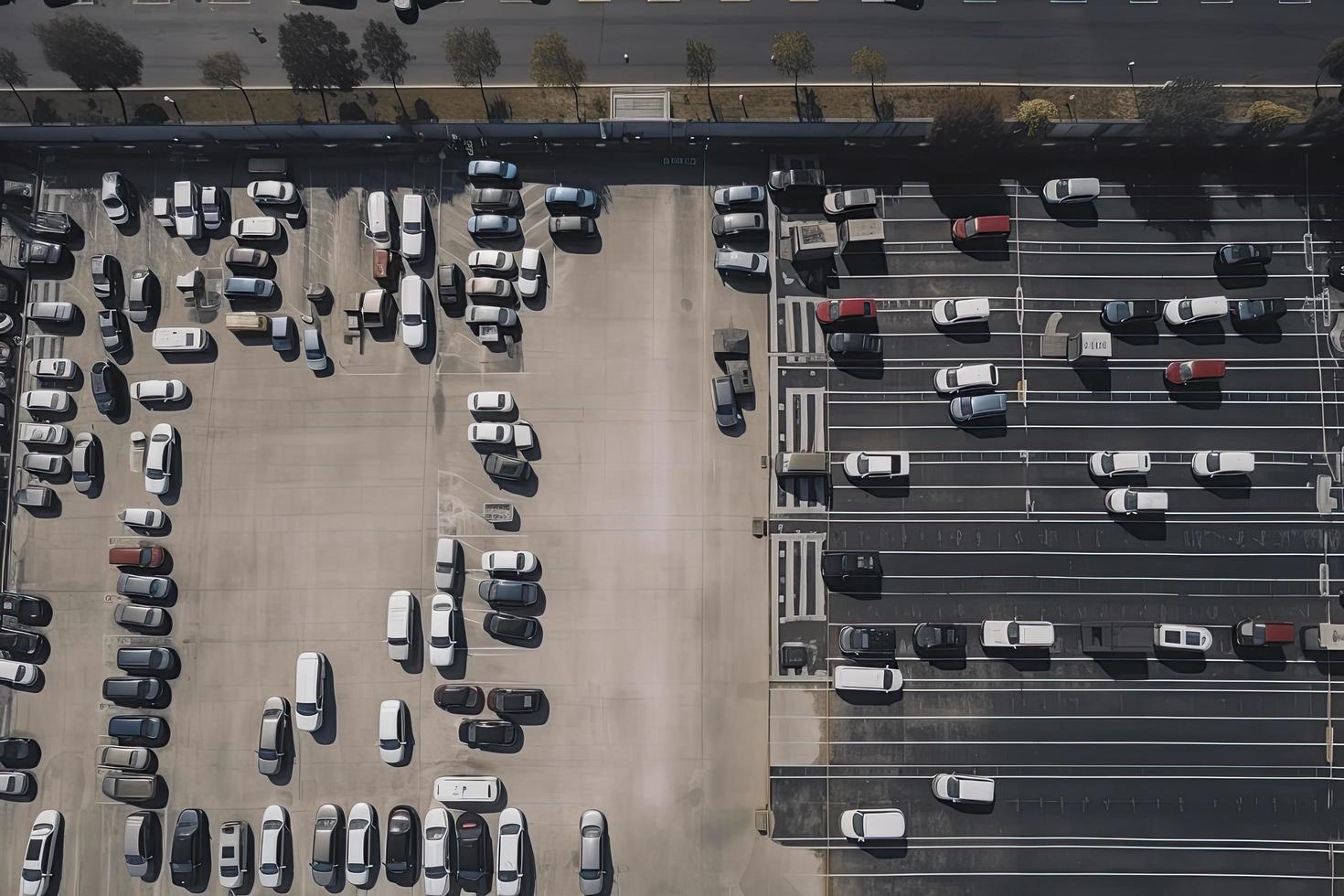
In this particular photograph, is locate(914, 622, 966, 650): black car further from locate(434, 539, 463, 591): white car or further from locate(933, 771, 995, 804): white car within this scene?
locate(434, 539, 463, 591): white car

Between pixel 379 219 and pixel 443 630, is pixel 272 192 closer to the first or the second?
pixel 379 219

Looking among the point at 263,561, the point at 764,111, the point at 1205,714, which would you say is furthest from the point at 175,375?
the point at 1205,714

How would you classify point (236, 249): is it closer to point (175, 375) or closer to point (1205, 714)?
point (175, 375)

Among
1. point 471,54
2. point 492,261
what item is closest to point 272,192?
point 492,261

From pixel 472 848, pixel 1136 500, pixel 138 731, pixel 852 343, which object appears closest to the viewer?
pixel 472 848

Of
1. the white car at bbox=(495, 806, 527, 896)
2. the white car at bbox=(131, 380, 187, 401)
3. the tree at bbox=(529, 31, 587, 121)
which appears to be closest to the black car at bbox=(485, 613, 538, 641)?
the white car at bbox=(495, 806, 527, 896)

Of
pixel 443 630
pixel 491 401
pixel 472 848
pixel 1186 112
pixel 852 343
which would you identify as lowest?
pixel 472 848

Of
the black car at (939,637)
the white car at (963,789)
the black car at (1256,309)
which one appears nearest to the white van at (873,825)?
the white car at (963,789)

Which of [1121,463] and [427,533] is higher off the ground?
[1121,463]
